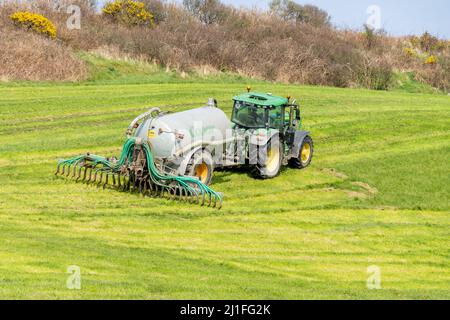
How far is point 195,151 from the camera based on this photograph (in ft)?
63.8

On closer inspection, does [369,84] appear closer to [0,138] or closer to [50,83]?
[50,83]

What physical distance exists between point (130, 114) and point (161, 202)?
11.5 m

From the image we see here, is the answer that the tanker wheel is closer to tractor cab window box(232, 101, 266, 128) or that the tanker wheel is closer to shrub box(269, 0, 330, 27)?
tractor cab window box(232, 101, 266, 128)

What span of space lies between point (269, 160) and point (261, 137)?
0.97 meters

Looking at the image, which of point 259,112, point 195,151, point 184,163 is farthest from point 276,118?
point 184,163

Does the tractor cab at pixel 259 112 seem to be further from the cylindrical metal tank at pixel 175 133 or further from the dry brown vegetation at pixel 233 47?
the dry brown vegetation at pixel 233 47

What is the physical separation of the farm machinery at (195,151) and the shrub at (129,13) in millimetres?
23580

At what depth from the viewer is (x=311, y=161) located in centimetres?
2439

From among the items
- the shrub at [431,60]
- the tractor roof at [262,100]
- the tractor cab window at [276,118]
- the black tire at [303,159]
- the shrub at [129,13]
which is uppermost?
the shrub at [129,13]

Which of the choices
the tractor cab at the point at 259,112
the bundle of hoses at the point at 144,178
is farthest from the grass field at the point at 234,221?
the tractor cab at the point at 259,112

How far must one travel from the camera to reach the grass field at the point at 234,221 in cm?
1299

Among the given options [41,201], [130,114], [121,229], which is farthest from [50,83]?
[121,229]

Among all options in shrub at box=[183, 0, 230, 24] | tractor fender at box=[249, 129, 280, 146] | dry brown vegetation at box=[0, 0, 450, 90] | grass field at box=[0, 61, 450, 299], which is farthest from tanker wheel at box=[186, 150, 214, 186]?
shrub at box=[183, 0, 230, 24]

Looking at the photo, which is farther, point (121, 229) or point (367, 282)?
point (121, 229)
